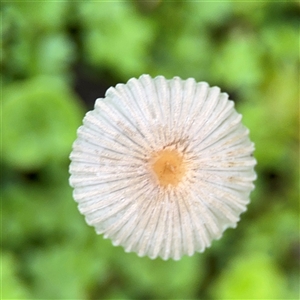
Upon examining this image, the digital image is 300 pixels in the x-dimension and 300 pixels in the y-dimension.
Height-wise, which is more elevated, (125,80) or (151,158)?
(125,80)

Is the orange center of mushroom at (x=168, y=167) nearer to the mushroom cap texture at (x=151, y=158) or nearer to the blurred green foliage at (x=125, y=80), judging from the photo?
the mushroom cap texture at (x=151, y=158)

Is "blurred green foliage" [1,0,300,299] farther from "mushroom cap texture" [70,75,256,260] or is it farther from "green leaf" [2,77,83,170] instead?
"mushroom cap texture" [70,75,256,260]

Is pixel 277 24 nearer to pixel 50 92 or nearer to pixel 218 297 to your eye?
pixel 50 92

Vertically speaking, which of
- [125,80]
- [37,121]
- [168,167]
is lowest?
[168,167]

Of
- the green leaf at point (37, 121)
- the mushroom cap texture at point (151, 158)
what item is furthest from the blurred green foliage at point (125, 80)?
the mushroom cap texture at point (151, 158)

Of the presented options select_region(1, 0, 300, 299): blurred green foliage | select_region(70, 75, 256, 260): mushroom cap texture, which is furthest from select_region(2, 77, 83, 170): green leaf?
select_region(70, 75, 256, 260): mushroom cap texture

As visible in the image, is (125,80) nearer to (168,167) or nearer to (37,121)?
(37,121)

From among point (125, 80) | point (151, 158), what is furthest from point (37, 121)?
point (151, 158)
